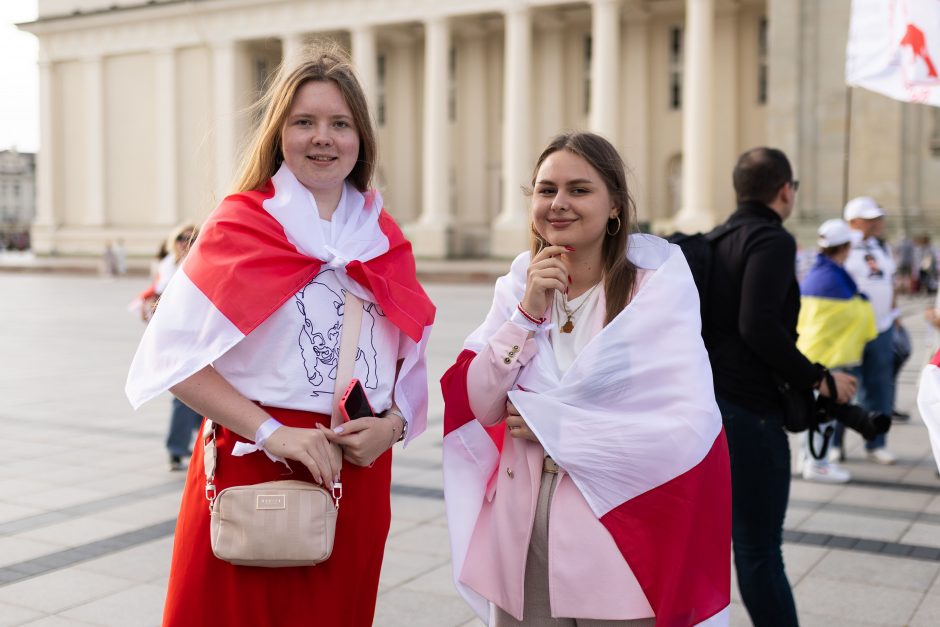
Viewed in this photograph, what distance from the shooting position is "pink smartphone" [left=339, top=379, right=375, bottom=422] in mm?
2387

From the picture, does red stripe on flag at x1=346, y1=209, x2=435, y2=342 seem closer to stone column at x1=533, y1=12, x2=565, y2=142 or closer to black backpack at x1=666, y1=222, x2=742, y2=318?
black backpack at x1=666, y1=222, x2=742, y2=318

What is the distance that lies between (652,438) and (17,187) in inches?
4682

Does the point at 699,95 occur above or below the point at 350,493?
above

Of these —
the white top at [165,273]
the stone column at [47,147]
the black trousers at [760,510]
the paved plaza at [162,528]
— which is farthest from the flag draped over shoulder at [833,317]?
the stone column at [47,147]

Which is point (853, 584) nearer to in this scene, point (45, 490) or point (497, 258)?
point (45, 490)

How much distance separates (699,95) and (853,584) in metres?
31.2

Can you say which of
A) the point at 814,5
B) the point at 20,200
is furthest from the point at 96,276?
the point at 20,200

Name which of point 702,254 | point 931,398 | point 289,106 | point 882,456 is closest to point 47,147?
point 882,456

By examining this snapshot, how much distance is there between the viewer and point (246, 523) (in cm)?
226

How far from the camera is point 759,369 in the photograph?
3514 millimetres

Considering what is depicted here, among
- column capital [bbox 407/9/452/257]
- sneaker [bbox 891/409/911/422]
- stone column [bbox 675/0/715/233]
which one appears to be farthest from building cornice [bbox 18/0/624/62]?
sneaker [bbox 891/409/911/422]

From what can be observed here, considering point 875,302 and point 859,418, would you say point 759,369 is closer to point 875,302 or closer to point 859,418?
point 859,418

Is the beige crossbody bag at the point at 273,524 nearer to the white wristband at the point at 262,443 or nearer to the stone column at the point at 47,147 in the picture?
the white wristband at the point at 262,443

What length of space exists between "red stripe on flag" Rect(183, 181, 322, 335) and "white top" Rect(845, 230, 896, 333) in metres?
6.05
